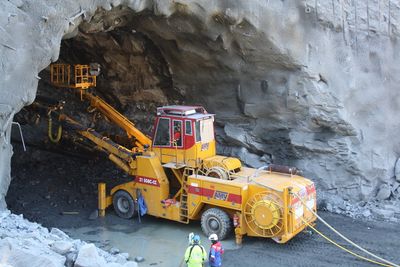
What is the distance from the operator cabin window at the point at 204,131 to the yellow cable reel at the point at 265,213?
1.70 meters

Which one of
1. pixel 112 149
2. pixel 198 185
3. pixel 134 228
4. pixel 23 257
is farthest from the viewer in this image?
pixel 112 149

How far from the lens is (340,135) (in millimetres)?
12242

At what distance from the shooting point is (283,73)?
1202 cm

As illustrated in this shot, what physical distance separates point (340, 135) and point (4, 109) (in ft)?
25.0

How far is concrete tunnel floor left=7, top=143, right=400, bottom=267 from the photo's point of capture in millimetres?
9289

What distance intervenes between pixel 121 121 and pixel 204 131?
2.06 metres

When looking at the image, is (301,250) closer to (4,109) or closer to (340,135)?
(340,135)

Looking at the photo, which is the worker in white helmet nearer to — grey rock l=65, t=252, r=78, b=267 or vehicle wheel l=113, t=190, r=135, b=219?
grey rock l=65, t=252, r=78, b=267

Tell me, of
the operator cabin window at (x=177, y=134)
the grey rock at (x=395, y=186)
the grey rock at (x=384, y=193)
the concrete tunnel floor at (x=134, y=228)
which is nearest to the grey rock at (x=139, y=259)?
the concrete tunnel floor at (x=134, y=228)

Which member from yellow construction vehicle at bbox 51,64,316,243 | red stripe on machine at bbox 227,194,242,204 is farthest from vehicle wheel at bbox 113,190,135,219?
red stripe on machine at bbox 227,194,242,204

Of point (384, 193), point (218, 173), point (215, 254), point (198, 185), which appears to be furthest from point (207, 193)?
point (384, 193)

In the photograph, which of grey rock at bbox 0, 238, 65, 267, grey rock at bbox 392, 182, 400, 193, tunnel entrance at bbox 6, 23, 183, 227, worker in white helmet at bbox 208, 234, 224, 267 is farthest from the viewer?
grey rock at bbox 392, 182, 400, 193

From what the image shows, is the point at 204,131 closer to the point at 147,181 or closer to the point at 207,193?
the point at 207,193

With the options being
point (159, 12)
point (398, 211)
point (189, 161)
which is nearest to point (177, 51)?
point (159, 12)
